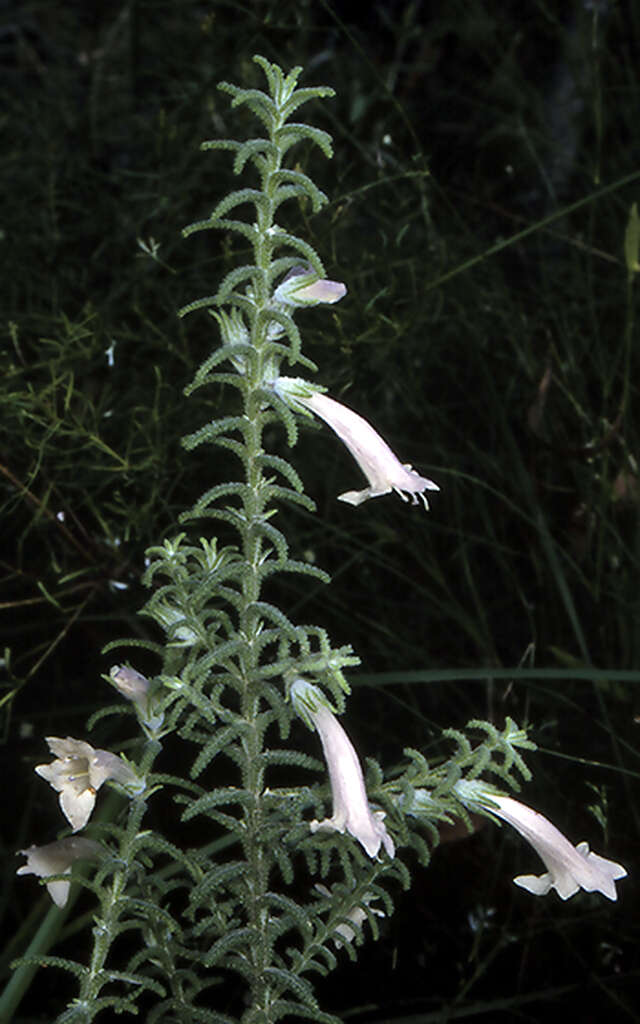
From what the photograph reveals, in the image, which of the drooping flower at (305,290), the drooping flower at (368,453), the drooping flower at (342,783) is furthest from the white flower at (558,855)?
the drooping flower at (305,290)

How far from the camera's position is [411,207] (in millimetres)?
1731

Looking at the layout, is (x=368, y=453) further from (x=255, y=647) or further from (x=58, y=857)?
(x=58, y=857)

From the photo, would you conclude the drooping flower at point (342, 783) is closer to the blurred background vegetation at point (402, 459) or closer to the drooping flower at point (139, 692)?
the drooping flower at point (139, 692)

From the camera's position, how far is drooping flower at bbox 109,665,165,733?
673 millimetres

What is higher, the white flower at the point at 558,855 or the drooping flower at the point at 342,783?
the drooping flower at the point at 342,783

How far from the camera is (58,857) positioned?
69 centimetres

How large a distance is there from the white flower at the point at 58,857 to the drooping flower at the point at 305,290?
0.36 m

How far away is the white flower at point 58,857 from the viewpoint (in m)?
0.69

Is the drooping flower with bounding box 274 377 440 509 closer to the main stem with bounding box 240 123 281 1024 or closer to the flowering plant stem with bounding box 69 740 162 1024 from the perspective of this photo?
the main stem with bounding box 240 123 281 1024

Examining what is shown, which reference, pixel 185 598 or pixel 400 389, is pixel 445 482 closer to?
pixel 400 389

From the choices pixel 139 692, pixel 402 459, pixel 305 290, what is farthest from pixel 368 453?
pixel 402 459

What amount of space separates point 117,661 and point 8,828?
0.23 meters

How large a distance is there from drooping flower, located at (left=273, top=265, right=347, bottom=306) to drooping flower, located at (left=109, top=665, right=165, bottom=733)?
0.25m

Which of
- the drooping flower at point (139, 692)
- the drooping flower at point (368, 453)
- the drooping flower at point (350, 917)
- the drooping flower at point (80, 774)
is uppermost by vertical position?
the drooping flower at point (368, 453)
